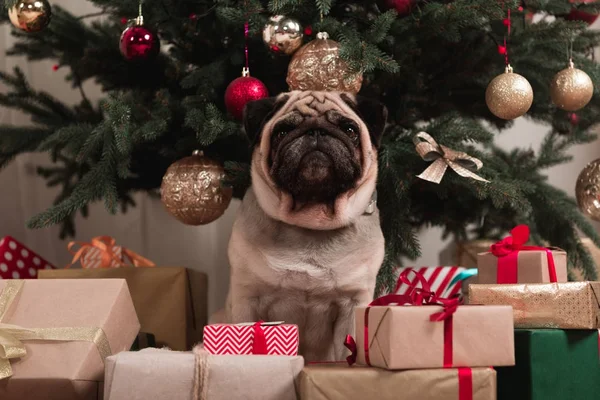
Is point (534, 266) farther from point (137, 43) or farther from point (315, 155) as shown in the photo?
point (137, 43)

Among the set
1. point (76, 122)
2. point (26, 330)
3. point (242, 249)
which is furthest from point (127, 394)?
point (76, 122)

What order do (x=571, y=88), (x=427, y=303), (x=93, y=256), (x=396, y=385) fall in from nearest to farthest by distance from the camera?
(x=396, y=385)
(x=427, y=303)
(x=571, y=88)
(x=93, y=256)

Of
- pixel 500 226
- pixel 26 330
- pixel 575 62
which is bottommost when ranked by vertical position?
pixel 500 226

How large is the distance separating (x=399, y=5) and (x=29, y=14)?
802mm

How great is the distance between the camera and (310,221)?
4.65ft

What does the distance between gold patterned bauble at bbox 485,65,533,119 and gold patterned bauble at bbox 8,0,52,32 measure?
3.26 ft

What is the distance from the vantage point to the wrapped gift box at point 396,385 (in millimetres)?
1052

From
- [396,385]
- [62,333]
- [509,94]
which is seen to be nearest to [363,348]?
[396,385]

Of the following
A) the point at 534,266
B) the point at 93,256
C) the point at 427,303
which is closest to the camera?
the point at 427,303

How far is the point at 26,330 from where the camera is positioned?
3.91ft

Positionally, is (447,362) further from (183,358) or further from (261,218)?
(261,218)

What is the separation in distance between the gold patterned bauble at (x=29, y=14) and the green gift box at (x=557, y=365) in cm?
120

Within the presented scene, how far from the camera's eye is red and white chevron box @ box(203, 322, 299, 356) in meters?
1.17

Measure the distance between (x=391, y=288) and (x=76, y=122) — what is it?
0.90 m
